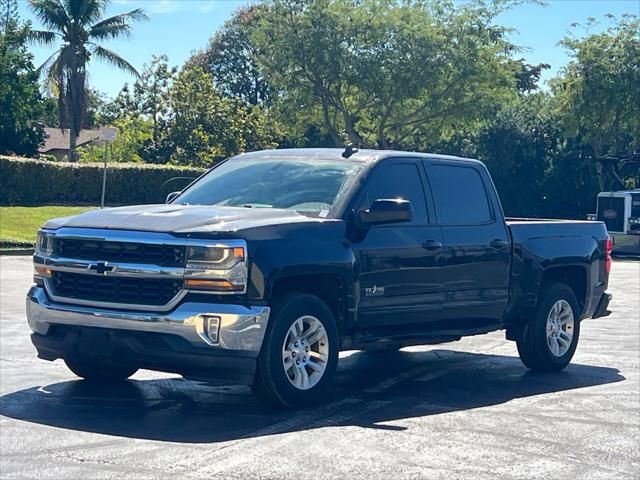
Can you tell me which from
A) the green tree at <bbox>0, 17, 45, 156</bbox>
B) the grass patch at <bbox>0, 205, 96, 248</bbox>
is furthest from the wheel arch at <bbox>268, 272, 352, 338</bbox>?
the green tree at <bbox>0, 17, 45, 156</bbox>

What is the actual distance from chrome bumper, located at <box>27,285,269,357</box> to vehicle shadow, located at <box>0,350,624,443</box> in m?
0.56

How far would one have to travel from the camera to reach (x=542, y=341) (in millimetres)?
10312

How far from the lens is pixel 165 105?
2265 inches

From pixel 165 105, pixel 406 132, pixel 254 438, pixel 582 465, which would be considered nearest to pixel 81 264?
pixel 254 438

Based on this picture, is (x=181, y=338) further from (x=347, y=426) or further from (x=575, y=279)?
(x=575, y=279)

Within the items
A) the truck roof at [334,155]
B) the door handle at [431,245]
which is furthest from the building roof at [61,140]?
the door handle at [431,245]

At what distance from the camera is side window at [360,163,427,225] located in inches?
346

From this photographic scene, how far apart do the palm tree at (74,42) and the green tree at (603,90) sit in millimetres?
19995

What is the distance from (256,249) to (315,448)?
1463 millimetres

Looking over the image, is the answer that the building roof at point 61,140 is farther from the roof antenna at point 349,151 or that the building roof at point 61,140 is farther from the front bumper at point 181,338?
the front bumper at point 181,338

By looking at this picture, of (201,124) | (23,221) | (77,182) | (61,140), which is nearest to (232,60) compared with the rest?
(61,140)

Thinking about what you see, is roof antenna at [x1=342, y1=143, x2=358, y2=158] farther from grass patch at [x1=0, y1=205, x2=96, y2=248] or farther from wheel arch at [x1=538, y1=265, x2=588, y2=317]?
grass patch at [x1=0, y1=205, x2=96, y2=248]

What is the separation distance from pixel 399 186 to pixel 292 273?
1.73 metres

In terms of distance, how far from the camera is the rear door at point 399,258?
8.45 m
